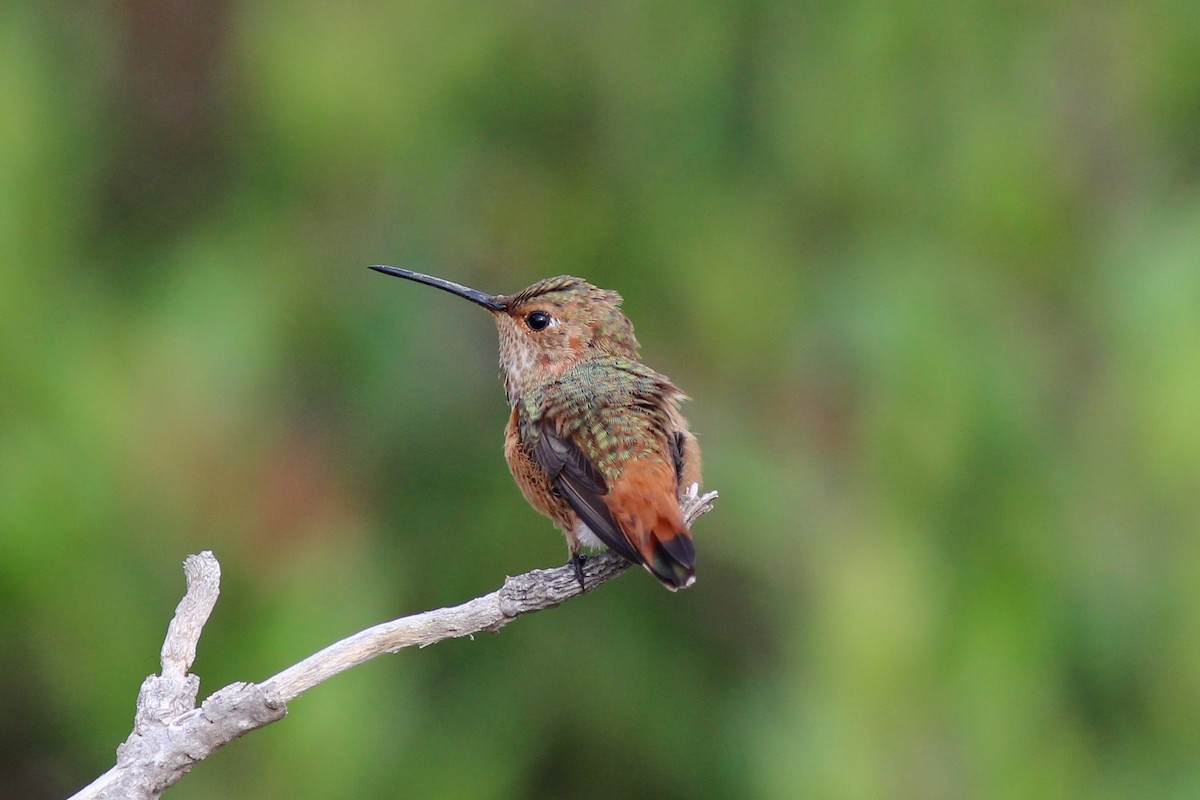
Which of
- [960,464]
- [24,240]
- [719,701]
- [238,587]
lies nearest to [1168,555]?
[960,464]

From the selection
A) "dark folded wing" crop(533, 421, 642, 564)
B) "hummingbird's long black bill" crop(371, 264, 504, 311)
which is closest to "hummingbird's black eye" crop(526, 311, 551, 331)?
"hummingbird's long black bill" crop(371, 264, 504, 311)

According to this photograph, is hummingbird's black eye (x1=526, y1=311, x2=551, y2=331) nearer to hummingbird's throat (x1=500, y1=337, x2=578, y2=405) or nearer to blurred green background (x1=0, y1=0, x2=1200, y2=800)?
hummingbird's throat (x1=500, y1=337, x2=578, y2=405)

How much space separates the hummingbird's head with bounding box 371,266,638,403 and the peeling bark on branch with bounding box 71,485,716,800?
3.66 ft

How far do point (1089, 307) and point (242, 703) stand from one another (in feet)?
9.46

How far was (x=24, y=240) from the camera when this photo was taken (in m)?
4.02

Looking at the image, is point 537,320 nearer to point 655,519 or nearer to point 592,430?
point 592,430

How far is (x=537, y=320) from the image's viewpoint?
3445 millimetres

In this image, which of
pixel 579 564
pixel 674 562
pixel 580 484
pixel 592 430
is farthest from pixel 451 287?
pixel 674 562

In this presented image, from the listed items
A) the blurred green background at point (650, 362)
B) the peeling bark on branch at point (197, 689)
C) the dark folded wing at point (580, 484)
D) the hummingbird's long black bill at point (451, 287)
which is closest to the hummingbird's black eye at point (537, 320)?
the hummingbird's long black bill at point (451, 287)

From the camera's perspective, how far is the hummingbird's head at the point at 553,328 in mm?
3416

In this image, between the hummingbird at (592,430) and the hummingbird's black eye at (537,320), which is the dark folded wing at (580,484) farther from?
the hummingbird's black eye at (537,320)

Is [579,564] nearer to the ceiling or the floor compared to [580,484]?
nearer to the floor

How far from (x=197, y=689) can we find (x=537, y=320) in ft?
5.05

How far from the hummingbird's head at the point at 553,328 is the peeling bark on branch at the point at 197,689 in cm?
112
